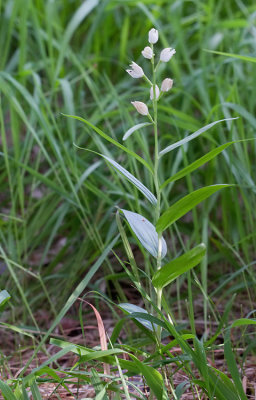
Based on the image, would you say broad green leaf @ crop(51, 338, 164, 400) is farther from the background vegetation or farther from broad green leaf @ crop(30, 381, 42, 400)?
the background vegetation

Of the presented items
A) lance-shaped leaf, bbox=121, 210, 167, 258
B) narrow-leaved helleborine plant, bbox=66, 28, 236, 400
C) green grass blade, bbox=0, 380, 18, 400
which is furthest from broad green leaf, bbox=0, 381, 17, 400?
lance-shaped leaf, bbox=121, 210, 167, 258

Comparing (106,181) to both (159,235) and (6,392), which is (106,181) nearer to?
(159,235)

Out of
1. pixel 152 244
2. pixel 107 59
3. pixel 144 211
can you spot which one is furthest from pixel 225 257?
pixel 107 59

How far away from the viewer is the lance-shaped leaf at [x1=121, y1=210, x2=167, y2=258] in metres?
0.80

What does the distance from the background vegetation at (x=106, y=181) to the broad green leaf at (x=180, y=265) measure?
0.30m

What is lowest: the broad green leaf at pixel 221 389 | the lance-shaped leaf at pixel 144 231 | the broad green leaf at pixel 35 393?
the broad green leaf at pixel 221 389

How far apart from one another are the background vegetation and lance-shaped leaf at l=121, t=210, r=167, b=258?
245mm

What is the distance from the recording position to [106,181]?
1.39 m

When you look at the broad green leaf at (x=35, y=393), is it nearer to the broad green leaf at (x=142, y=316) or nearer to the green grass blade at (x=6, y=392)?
the green grass blade at (x=6, y=392)

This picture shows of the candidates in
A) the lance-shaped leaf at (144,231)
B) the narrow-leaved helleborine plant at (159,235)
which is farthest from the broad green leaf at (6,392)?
the lance-shaped leaf at (144,231)

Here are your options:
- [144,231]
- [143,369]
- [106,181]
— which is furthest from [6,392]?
[106,181]

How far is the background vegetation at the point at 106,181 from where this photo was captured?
4.21 feet

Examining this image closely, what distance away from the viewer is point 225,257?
1.37 meters

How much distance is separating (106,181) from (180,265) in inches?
26.1
